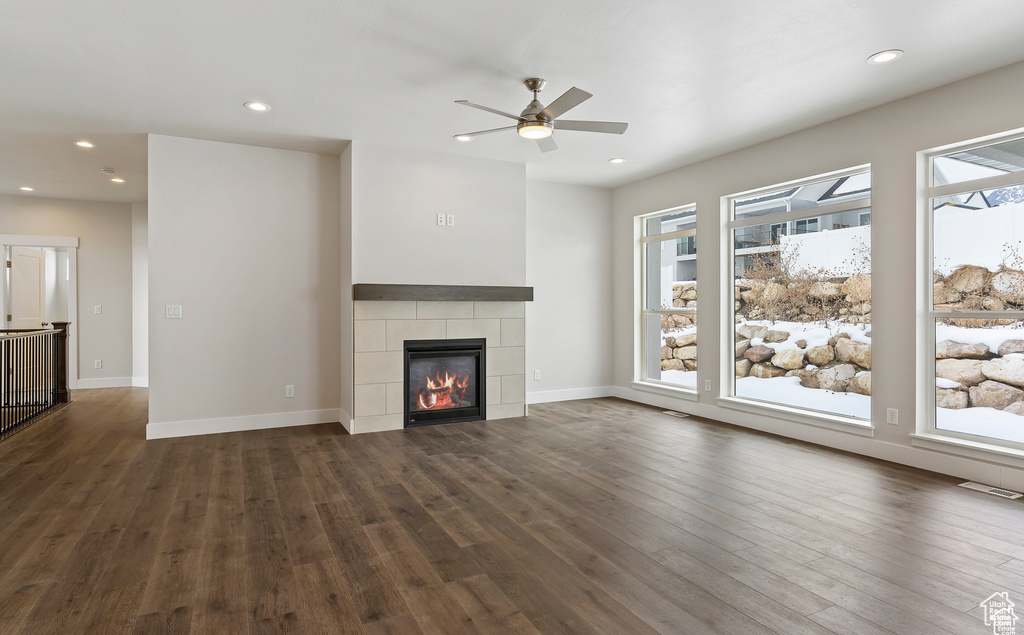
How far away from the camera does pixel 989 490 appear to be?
3.32 metres

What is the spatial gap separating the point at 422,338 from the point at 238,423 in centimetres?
190

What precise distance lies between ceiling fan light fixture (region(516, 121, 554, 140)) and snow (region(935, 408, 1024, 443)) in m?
3.42

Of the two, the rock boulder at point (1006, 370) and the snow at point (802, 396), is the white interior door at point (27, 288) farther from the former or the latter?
the rock boulder at point (1006, 370)

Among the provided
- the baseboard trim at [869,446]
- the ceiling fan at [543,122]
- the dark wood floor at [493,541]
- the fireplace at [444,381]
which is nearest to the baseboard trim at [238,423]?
the dark wood floor at [493,541]

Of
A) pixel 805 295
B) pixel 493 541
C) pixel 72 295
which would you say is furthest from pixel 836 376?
pixel 72 295

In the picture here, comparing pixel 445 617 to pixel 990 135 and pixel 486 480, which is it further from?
pixel 990 135

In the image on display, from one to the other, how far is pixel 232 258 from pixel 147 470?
206cm

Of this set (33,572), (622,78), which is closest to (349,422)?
(33,572)

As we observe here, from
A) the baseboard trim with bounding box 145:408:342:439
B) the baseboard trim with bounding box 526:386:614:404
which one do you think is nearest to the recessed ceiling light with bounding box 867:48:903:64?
the baseboard trim with bounding box 526:386:614:404

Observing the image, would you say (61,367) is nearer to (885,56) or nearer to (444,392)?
(444,392)

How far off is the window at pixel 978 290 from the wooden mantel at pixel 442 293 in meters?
3.48

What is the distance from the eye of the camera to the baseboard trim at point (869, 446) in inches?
134

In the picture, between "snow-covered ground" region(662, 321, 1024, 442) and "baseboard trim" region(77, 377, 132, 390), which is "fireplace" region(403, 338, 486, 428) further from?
"baseboard trim" region(77, 377, 132, 390)

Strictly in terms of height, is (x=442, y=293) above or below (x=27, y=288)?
below
